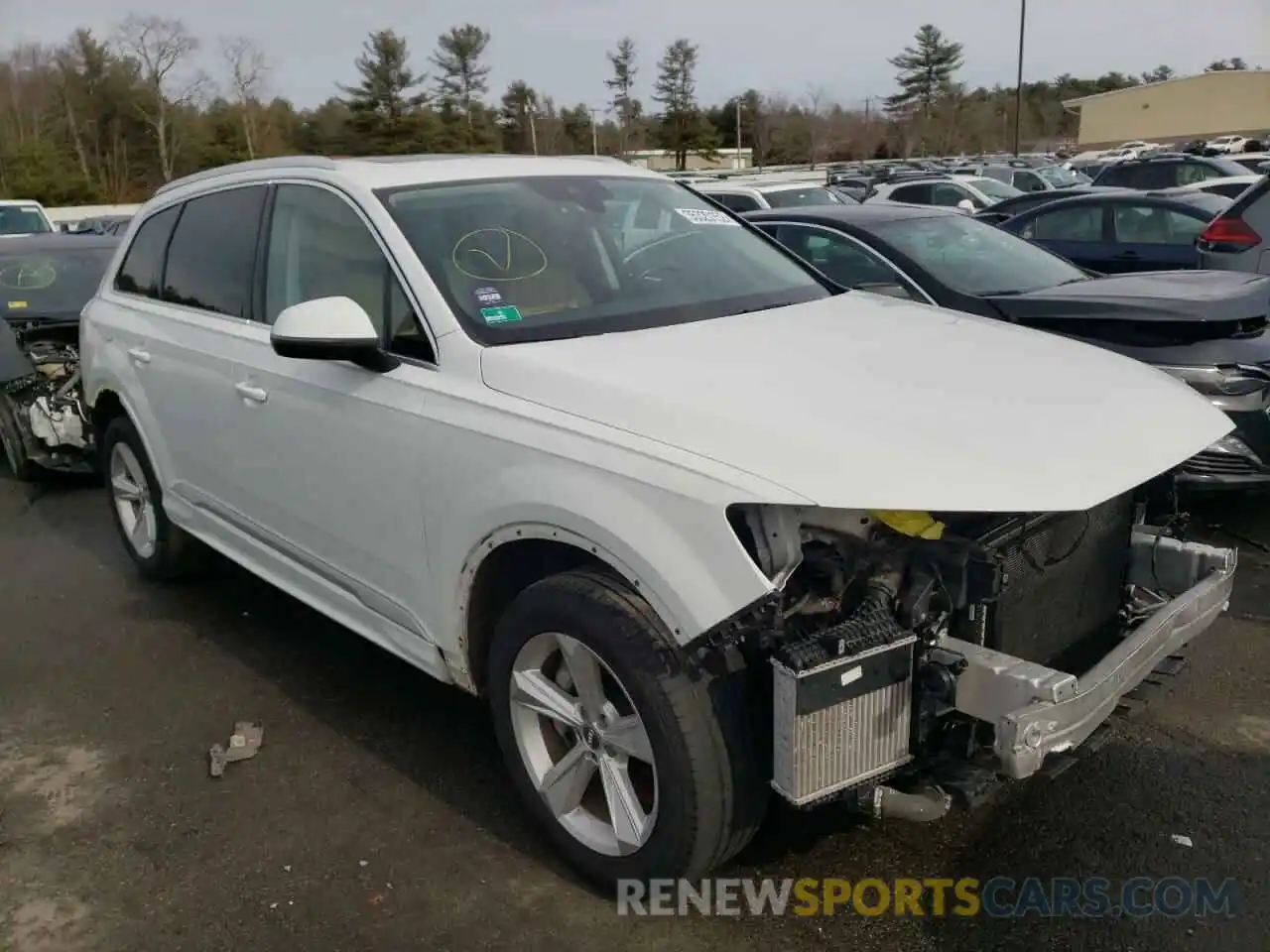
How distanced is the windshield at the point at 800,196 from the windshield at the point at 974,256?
10.4 m

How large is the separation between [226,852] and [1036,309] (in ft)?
14.0

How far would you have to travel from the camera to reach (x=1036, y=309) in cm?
546

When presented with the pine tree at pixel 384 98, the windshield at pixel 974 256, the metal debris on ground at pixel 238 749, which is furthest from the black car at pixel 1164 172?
the pine tree at pixel 384 98

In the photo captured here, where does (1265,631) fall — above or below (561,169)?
below

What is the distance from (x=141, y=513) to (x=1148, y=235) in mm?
9339

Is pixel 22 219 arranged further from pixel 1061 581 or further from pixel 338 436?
pixel 1061 581

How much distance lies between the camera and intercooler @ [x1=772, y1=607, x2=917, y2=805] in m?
2.42

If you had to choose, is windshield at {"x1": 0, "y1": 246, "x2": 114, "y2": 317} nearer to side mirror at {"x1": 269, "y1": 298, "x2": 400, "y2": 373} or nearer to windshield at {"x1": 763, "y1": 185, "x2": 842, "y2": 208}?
side mirror at {"x1": 269, "y1": 298, "x2": 400, "y2": 373}

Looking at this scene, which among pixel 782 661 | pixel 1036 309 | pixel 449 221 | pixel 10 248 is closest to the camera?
pixel 782 661

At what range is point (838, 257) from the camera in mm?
6785

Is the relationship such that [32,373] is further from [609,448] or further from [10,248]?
[609,448]

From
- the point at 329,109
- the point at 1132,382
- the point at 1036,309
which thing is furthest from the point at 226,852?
the point at 329,109

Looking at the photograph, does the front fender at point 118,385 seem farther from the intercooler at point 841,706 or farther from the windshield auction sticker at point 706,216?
the intercooler at point 841,706

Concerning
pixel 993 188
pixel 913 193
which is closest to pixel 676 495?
pixel 913 193
